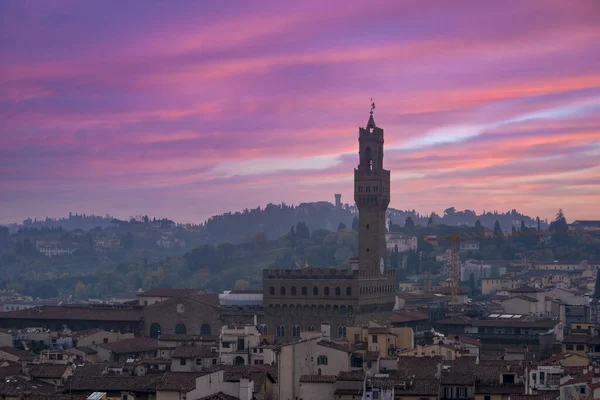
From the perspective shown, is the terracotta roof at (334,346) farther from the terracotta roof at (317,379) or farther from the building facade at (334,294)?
the building facade at (334,294)

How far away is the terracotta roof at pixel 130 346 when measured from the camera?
7697cm

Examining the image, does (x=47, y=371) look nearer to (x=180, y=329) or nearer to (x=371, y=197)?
(x=180, y=329)

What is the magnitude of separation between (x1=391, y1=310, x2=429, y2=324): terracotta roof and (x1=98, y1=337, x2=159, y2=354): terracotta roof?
52.8ft

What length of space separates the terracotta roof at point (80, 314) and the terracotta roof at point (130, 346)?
13073mm

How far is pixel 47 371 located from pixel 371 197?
143ft

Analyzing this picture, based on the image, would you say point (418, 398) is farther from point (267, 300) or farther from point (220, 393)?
point (267, 300)

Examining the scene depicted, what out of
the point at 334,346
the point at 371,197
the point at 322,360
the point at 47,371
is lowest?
the point at 47,371

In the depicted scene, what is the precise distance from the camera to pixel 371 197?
329 feet

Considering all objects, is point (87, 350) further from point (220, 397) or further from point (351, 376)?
point (220, 397)

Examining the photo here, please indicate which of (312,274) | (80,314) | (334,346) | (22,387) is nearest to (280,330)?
(312,274)

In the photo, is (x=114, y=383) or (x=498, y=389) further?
(x=114, y=383)

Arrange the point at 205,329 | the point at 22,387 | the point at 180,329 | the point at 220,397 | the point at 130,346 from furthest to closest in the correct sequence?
the point at 180,329, the point at 205,329, the point at 130,346, the point at 22,387, the point at 220,397

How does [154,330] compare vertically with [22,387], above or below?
above

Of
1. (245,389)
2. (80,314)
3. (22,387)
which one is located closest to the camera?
(245,389)
